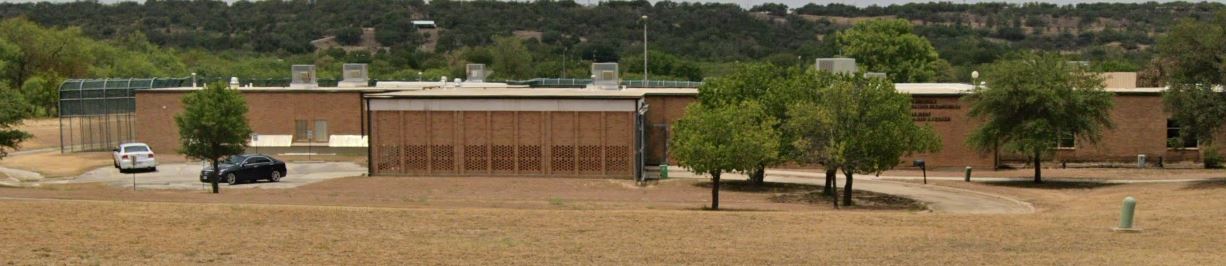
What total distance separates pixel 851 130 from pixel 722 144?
15.0ft

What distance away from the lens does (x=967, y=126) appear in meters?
56.9

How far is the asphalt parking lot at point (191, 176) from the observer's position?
48.7 m

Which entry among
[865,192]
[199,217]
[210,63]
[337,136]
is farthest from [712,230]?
[210,63]

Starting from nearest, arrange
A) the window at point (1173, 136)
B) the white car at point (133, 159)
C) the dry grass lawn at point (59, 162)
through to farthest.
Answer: the white car at point (133, 159)
the window at point (1173, 136)
the dry grass lawn at point (59, 162)

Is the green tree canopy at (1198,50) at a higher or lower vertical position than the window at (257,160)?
higher

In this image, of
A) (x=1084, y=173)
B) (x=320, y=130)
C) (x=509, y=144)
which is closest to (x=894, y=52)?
(x=320, y=130)

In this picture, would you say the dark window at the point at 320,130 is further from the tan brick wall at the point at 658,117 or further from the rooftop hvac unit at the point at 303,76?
the tan brick wall at the point at 658,117

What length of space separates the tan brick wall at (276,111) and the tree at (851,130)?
29669 mm

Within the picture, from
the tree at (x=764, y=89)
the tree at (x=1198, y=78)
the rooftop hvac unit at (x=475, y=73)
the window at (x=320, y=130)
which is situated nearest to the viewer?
the tree at (x=764, y=89)

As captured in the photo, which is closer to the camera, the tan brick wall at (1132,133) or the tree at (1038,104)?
the tree at (1038,104)

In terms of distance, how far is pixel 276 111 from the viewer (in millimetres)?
67000

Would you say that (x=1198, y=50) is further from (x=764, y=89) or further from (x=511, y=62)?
(x=511, y=62)

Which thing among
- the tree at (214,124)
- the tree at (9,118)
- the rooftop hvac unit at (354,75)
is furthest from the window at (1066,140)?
the tree at (9,118)

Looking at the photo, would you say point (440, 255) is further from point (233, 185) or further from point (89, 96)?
point (89, 96)
